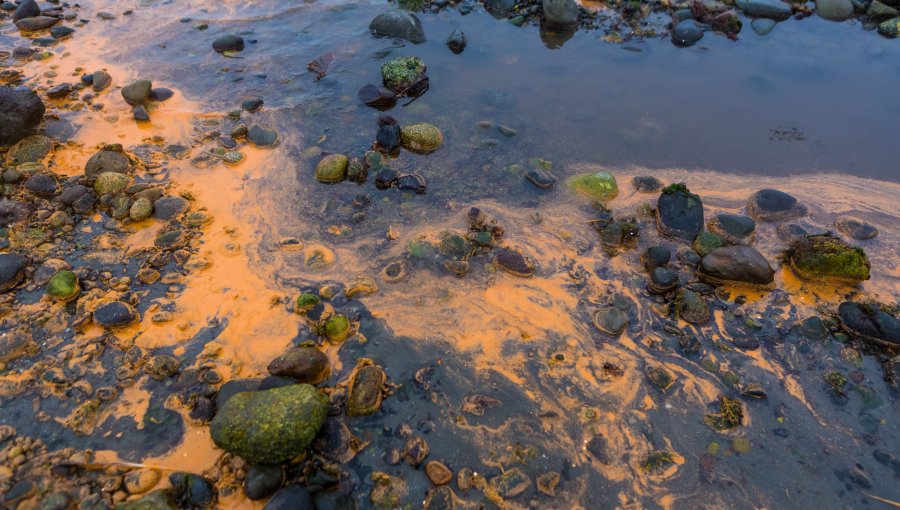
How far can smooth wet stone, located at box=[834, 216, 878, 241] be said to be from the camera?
253 inches

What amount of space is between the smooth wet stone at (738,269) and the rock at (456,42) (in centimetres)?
660

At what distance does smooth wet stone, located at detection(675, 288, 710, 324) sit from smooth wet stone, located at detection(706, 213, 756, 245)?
1250 mm

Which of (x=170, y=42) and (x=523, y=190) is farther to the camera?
(x=170, y=42)

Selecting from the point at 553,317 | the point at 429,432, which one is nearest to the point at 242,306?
the point at 429,432

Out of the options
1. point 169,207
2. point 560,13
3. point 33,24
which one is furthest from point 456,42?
point 33,24

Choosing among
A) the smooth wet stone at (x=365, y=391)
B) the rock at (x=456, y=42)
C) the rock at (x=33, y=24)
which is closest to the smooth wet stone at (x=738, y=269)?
the smooth wet stone at (x=365, y=391)

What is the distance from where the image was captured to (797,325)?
5379 mm

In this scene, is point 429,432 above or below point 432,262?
below

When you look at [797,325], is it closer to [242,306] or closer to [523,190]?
[523,190]

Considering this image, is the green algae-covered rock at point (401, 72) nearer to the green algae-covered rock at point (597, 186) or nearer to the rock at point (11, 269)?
the green algae-covered rock at point (597, 186)

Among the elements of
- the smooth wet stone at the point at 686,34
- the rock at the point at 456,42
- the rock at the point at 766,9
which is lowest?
the rock at the point at 456,42

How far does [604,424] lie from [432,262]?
2696 mm

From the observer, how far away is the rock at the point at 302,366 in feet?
15.3

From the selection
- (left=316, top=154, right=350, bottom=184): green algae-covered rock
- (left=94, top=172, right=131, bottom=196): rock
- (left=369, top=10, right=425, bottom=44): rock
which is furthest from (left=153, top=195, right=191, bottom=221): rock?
(left=369, top=10, right=425, bottom=44): rock
